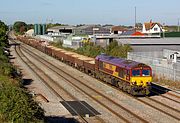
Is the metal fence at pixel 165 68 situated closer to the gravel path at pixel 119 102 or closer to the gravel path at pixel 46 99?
the gravel path at pixel 119 102

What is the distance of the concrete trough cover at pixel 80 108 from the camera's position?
74.7 ft

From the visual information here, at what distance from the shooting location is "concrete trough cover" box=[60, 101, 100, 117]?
74.7 ft

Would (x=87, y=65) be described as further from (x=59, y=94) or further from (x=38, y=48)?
(x=38, y=48)

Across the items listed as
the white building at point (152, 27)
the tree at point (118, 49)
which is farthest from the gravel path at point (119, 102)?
the white building at point (152, 27)

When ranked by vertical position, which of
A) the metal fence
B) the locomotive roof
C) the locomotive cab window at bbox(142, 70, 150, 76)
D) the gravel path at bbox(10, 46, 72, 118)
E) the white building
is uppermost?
the white building

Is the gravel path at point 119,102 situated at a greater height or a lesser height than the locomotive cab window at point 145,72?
lesser

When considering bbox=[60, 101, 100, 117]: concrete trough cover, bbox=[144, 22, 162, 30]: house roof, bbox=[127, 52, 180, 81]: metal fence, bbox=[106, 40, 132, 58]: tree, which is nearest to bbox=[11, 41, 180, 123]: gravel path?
bbox=[60, 101, 100, 117]: concrete trough cover

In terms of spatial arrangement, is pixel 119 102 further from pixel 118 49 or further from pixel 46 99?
pixel 118 49

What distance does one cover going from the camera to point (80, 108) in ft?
79.7

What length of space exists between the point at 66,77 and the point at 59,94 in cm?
Answer: 1143

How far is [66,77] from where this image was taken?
4175cm

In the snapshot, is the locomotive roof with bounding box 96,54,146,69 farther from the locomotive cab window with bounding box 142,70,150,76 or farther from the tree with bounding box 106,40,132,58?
the tree with bounding box 106,40,132,58

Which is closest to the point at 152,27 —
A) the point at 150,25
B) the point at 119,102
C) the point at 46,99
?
the point at 150,25

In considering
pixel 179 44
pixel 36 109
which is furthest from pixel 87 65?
pixel 36 109
